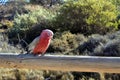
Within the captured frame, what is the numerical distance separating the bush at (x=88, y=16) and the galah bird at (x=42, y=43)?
347 inches

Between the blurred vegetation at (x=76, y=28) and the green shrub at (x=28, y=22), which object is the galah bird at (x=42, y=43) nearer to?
the blurred vegetation at (x=76, y=28)

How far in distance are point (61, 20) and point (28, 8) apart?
10.8ft

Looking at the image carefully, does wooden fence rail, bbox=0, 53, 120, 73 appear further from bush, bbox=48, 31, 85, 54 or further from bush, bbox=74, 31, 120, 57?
bush, bbox=48, 31, 85, 54

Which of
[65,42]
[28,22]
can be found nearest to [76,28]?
[65,42]

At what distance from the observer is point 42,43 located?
214 centimetres

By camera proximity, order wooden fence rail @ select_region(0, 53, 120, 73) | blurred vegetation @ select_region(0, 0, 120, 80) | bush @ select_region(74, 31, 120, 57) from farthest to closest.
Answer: blurred vegetation @ select_region(0, 0, 120, 80) → bush @ select_region(74, 31, 120, 57) → wooden fence rail @ select_region(0, 53, 120, 73)

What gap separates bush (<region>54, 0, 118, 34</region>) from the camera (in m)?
11.0

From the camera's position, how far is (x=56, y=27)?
11.7 m

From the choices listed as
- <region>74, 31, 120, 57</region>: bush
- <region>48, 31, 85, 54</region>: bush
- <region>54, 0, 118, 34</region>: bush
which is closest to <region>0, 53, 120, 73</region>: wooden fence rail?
<region>74, 31, 120, 57</region>: bush

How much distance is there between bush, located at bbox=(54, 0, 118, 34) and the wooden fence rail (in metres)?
8.79

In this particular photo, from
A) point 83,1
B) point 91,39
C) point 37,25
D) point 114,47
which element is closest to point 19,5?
point 37,25

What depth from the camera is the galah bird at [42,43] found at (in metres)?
2.11

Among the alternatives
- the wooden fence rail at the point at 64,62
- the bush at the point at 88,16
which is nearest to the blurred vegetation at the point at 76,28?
the bush at the point at 88,16

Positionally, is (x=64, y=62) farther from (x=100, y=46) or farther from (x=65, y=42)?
(x=65, y=42)
